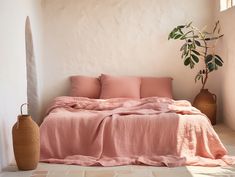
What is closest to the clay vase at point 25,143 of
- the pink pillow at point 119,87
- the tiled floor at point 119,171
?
the tiled floor at point 119,171

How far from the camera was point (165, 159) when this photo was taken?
4195 mm

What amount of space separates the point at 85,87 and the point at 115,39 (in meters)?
0.99

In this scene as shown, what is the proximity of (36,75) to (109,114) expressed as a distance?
1.85 metres

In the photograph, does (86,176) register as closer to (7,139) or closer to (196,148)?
(7,139)

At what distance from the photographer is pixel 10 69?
428 cm

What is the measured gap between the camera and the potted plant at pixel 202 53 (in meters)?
6.14

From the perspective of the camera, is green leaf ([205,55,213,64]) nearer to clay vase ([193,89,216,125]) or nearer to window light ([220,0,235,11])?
clay vase ([193,89,216,125])

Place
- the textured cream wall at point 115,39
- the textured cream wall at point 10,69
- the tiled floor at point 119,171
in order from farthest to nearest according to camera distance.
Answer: the textured cream wall at point 115,39
the textured cream wall at point 10,69
the tiled floor at point 119,171

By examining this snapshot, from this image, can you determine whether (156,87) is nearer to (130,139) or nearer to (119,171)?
(130,139)

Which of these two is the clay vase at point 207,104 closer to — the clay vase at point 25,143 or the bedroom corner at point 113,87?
the bedroom corner at point 113,87

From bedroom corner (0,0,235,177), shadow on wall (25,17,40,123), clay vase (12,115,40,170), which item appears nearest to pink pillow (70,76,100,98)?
bedroom corner (0,0,235,177)

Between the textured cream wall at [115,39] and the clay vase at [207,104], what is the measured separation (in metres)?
0.38

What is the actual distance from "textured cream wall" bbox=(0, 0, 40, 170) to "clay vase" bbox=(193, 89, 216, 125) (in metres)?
2.87

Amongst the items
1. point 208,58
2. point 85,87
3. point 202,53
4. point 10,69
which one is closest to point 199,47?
point 202,53
